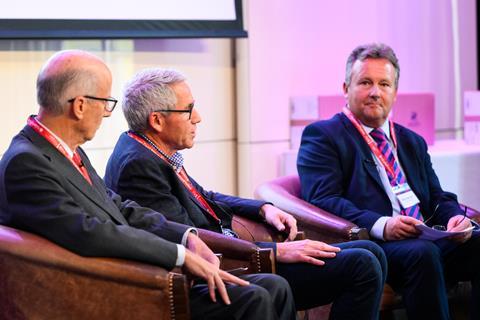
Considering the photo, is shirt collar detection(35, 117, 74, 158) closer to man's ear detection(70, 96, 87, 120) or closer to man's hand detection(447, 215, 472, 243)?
man's ear detection(70, 96, 87, 120)

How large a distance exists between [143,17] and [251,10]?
0.73m

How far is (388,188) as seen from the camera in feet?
12.9

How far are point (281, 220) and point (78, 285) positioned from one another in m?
1.10

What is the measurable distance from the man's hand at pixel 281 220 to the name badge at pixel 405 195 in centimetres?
65

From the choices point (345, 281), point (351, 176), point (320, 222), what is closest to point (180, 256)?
point (345, 281)

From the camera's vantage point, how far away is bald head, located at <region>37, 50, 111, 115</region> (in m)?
2.76

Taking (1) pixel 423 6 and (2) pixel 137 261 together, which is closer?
(2) pixel 137 261

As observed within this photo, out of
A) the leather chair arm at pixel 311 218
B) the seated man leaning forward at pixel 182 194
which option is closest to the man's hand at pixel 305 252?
the seated man leaning forward at pixel 182 194

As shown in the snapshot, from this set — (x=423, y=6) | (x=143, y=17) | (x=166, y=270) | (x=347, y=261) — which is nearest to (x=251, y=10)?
(x=143, y=17)

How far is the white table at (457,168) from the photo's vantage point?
17.4 feet

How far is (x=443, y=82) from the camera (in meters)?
6.29

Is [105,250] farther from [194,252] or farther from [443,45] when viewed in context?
[443,45]

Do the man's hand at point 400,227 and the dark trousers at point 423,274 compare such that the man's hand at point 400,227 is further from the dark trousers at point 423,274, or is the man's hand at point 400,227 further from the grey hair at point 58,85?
the grey hair at point 58,85

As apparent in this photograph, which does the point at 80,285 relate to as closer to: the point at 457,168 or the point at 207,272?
the point at 207,272
